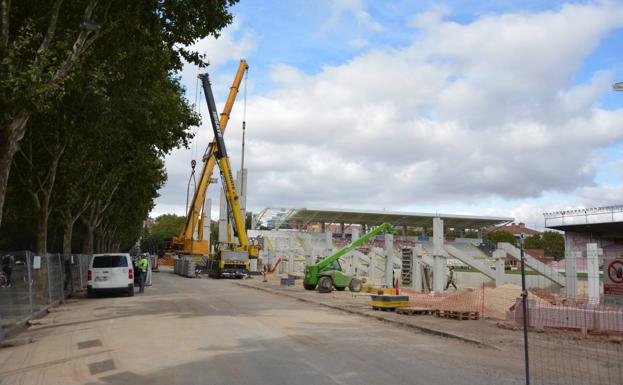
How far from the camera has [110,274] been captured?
23.9 meters

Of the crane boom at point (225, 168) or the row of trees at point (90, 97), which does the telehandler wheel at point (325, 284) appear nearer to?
the row of trees at point (90, 97)

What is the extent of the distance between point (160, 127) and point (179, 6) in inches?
526

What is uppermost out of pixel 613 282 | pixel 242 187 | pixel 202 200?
pixel 242 187

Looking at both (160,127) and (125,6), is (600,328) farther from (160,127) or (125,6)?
(160,127)

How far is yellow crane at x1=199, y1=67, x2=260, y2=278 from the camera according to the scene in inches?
1754

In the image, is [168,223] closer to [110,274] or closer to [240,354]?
[110,274]

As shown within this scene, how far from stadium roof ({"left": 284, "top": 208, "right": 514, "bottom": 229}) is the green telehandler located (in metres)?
53.2

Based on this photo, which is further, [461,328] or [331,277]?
[331,277]

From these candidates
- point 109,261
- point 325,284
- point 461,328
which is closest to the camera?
point 461,328

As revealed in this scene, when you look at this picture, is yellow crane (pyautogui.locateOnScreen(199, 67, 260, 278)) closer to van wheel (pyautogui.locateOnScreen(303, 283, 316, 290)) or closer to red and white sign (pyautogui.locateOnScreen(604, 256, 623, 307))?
van wheel (pyautogui.locateOnScreen(303, 283, 316, 290))

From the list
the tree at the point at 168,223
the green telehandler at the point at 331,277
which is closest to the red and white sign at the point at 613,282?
the green telehandler at the point at 331,277

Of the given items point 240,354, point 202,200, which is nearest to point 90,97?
point 240,354

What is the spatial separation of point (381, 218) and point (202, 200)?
140 ft

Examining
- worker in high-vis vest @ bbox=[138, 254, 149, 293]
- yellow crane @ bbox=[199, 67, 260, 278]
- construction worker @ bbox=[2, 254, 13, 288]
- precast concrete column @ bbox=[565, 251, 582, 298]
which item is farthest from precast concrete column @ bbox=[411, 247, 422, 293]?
yellow crane @ bbox=[199, 67, 260, 278]
